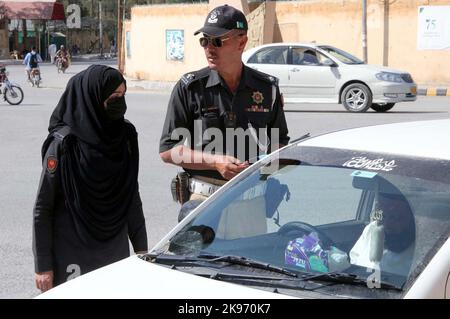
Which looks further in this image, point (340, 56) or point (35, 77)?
point (35, 77)

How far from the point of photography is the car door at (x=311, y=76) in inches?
739

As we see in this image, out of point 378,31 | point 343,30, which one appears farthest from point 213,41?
point 343,30

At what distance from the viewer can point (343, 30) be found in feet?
90.0

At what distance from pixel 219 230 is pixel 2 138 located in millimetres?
11498

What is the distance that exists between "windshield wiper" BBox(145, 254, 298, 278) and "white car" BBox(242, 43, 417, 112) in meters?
15.5

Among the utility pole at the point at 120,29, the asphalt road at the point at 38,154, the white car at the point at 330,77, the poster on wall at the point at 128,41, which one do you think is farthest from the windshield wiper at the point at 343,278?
the utility pole at the point at 120,29

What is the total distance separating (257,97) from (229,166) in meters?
0.49

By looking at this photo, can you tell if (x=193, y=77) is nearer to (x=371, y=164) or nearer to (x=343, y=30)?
(x=371, y=164)

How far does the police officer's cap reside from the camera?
4.37 metres

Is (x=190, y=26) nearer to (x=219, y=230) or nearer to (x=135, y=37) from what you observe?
(x=135, y=37)

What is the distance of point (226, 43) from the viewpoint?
4395 millimetres

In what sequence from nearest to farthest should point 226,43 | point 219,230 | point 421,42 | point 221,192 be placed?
point 219,230 < point 221,192 < point 226,43 < point 421,42

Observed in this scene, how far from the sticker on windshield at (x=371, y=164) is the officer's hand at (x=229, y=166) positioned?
99 cm
